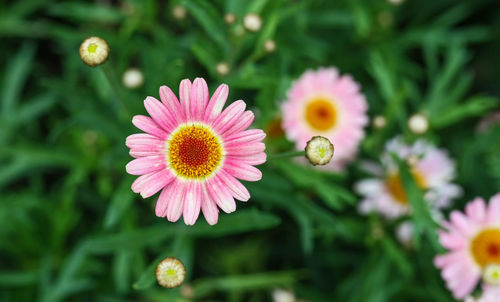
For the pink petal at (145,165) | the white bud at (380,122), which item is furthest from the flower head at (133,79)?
the white bud at (380,122)

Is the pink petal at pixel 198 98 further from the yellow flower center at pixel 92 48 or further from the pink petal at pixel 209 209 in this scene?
the yellow flower center at pixel 92 48

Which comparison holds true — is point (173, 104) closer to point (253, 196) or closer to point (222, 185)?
point (222, 185)

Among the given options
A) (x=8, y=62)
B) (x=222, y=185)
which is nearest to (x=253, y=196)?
(x=222, y=185)

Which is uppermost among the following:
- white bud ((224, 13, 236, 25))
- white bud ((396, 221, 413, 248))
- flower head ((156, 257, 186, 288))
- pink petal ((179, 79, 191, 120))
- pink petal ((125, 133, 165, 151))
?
white bud ((224, 13, 236, 25))

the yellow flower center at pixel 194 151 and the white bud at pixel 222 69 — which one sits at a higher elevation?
the white bud at pixel 222 69

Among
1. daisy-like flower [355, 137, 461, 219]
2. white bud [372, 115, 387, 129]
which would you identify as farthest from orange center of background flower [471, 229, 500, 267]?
white bud [372, 115, 387, 129]

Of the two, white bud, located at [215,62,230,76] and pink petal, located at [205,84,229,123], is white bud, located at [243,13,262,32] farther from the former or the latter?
pink petal, located at [205,84,229,123]

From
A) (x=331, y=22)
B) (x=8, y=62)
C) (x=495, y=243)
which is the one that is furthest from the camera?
(x=8, y=62)
